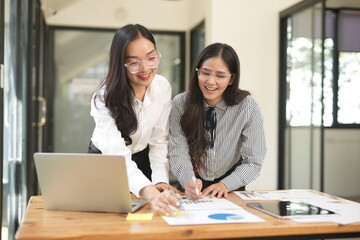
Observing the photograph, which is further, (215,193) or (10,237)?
(10,237)

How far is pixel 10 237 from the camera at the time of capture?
286cm

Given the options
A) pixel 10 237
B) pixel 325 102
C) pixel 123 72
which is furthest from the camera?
pixel 325 102

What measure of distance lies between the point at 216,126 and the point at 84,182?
2.89ft

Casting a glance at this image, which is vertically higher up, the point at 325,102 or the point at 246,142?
the point at 325,102

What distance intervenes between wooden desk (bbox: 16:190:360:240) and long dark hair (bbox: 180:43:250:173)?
0.72 meters

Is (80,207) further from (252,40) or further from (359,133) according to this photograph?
(252,40)

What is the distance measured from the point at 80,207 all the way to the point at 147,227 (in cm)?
31

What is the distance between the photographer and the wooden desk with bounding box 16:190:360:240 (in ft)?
4.00

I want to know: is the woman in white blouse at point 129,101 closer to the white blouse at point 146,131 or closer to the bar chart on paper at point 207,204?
the white blouse at point 146,131

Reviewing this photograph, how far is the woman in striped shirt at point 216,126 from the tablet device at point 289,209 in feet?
1.15

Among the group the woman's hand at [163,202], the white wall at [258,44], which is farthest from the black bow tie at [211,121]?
the white wall at [258,44]

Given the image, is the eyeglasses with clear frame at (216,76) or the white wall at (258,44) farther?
the white wall at (258,44)

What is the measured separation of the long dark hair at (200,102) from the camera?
2.09 metres

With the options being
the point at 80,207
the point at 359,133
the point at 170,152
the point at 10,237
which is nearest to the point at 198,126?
the point at 170,152
